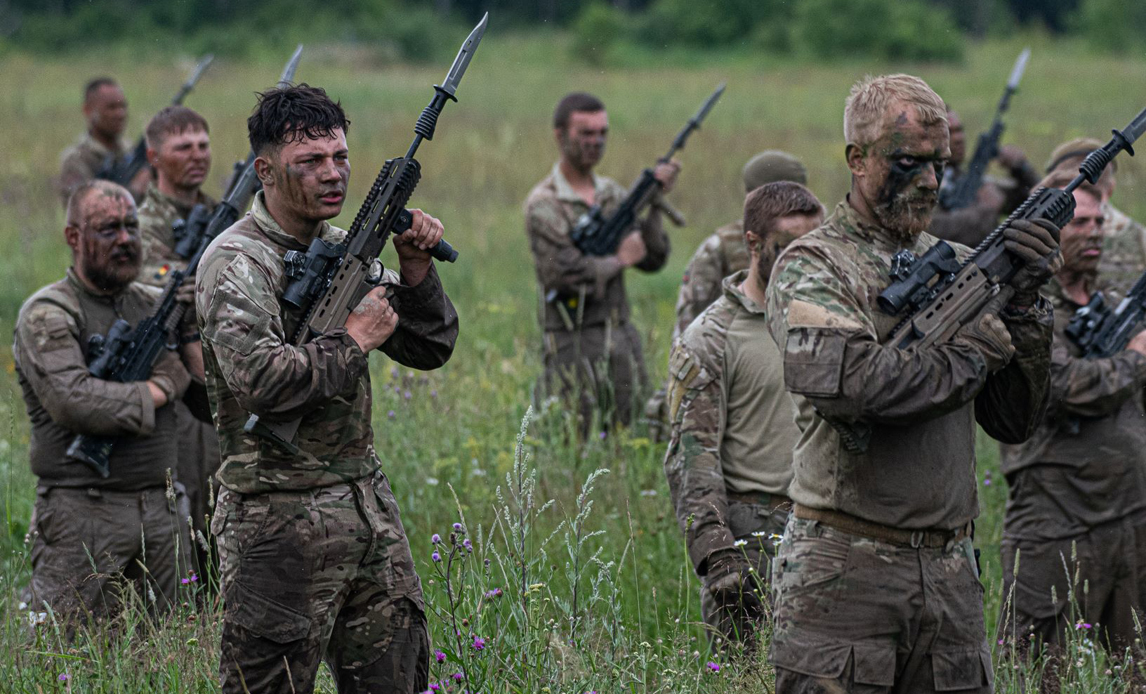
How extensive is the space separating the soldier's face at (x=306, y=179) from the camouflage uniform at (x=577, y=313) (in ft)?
14.2

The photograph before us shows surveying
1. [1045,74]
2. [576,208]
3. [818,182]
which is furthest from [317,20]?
[576,208]

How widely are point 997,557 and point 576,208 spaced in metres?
3.37

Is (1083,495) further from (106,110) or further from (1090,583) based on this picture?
(106,110)

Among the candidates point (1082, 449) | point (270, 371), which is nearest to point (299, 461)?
point (270, 371)

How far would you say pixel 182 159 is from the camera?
6793mm

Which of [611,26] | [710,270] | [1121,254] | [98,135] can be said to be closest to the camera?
[1121,254]

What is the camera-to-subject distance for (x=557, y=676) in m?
3.71

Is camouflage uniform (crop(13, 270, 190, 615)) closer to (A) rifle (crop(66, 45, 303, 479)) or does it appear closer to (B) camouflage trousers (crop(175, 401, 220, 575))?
(A) rifle (crop(66, 45, 303, 479))

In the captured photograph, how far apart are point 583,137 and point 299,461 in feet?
16.5

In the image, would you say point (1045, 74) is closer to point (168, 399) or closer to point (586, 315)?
point (586, 315)

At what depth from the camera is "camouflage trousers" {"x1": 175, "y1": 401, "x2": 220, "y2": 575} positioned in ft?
20.5

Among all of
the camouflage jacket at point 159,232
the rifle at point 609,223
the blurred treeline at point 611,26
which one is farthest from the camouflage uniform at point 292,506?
the blurred treeline at point 611,26

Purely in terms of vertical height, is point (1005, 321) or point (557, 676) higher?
point (1005, 321)

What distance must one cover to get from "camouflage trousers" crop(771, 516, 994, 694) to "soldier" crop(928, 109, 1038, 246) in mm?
6228
